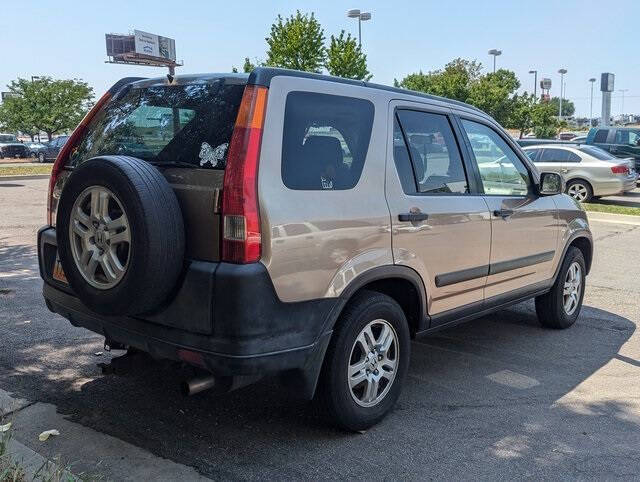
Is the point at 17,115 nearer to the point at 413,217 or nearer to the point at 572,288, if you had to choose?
the point at 572,288

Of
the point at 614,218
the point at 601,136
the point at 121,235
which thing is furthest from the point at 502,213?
the point at 601,136

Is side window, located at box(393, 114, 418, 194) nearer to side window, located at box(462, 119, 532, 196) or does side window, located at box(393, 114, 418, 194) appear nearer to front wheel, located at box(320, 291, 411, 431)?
front wheel, located at box(320, 291, 411, 431)

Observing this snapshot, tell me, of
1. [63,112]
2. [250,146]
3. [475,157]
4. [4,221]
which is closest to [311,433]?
[250,146]

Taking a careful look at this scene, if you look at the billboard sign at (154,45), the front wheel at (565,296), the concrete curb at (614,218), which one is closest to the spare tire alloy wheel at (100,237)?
the front wheel at (565,296)

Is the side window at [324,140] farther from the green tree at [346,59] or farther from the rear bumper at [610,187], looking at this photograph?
the green tree at [346,59]

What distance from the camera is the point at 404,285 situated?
3840 millimetres

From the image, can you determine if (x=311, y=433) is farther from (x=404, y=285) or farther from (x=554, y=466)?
(x=554, y=466)

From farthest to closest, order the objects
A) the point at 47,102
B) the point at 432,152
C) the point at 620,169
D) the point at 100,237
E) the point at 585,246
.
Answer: the point at 47,102, the point at 620,169, the point at 585,246, the point at 432,152, the point at 100,237

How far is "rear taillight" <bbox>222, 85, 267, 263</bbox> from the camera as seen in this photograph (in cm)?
287

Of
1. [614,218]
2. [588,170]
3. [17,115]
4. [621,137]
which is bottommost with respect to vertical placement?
[614,218]

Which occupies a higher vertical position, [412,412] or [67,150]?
[67,150]

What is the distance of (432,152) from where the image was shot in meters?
4.09

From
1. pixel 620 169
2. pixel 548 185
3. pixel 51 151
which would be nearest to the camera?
pixel 548 185

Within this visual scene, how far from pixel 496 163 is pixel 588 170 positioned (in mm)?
12841
